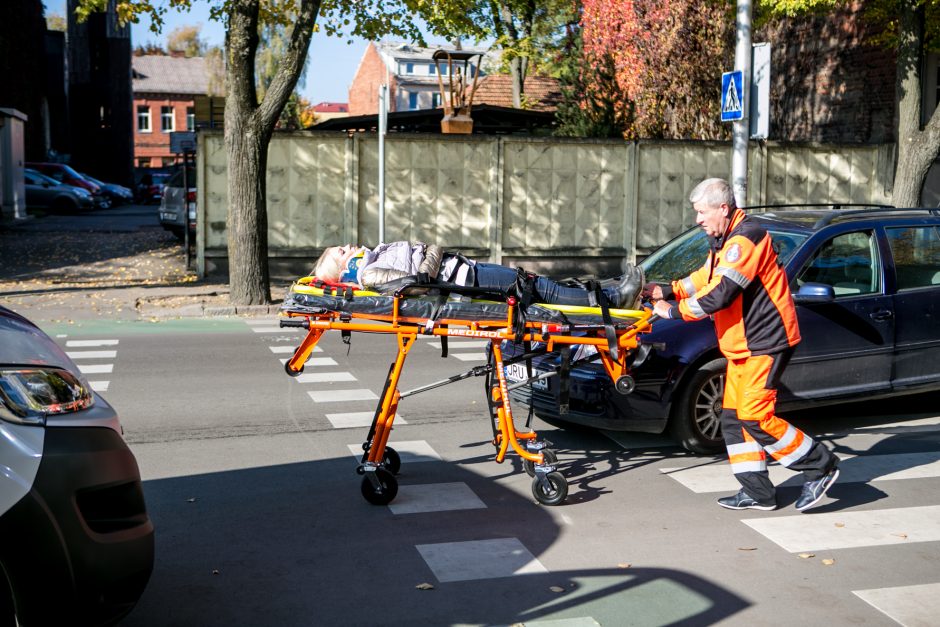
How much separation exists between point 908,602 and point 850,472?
231cm

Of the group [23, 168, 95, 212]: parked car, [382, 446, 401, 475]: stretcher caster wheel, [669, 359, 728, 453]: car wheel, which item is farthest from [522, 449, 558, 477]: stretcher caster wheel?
[23, 168, 95, 212]: parked car

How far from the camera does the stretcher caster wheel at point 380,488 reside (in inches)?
248

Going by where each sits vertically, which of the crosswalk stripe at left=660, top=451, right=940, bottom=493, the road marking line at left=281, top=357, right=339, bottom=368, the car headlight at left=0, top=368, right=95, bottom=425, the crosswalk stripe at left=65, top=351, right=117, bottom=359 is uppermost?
the car headlight at left=0, top=368, right=95, bottom=425

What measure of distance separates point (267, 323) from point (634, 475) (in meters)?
8.21

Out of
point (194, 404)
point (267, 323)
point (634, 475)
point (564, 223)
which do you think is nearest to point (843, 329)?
point (634, 475)

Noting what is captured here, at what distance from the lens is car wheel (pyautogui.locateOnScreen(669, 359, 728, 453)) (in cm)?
738

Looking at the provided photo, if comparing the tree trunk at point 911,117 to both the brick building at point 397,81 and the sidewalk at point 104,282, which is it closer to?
the sidewalk at point 104,282

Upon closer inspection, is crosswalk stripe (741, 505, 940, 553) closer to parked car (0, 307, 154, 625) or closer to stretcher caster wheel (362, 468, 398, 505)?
stretcher caster wheel (362, 468, 398, 505)

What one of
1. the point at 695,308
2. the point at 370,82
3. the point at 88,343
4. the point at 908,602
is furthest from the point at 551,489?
the point at 370,82

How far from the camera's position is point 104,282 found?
59.1 feet

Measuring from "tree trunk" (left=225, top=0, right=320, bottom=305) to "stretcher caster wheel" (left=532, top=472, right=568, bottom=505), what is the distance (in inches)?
380

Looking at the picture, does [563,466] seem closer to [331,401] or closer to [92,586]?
[331,401]

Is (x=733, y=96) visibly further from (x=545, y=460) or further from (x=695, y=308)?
(x=545, y=460)

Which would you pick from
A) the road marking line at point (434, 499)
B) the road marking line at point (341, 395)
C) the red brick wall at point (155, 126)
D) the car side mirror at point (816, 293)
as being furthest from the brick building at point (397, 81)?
the road marking line at point (434, 499)
